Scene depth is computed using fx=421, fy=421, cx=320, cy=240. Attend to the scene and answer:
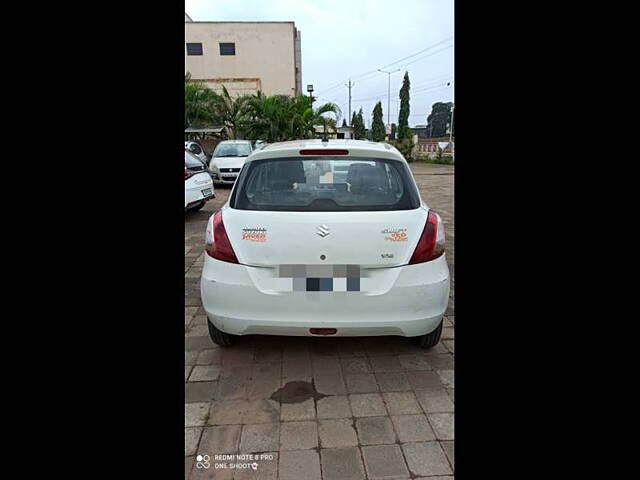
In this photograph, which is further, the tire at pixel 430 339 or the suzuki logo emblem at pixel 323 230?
the tire at pixel 430 339

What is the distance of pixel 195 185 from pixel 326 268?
6928 millimetres

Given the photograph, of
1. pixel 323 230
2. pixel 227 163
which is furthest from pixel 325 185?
pixel 227 163

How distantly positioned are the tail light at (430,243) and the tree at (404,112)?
120 feet

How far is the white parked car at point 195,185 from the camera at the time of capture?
859 centimetres

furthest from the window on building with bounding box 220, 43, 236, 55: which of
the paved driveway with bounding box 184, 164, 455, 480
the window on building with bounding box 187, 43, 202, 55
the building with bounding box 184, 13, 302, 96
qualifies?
the paved driveway with bounding box 184, 164, 455, 480

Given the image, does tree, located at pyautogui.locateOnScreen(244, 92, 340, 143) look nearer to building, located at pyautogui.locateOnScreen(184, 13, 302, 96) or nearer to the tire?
building, located at pyautogui.locateOnScreen(184, 13, 302, 96)

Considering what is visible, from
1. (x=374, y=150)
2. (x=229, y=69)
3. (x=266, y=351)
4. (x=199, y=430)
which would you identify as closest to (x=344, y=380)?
(x=266, y=351)

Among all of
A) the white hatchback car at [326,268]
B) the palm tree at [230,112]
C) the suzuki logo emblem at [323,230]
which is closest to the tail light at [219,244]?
the white hatchback car at [326,268]

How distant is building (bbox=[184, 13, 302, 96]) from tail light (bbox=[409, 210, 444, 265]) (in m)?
34.8

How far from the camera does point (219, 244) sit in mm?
2768

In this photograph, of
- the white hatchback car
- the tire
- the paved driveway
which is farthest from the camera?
the tire

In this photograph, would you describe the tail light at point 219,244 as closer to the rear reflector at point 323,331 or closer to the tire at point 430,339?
the rear reflector at point 323,331

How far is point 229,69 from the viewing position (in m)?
35.2

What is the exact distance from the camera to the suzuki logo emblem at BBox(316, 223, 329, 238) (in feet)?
8.50
